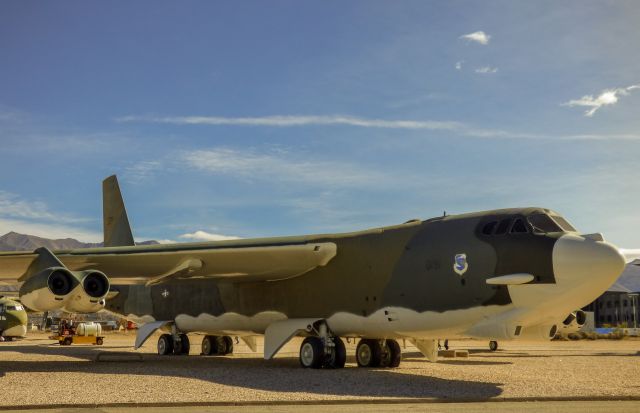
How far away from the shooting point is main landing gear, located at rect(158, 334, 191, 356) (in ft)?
86.5

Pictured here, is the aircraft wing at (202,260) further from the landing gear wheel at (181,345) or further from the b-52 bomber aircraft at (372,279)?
the landing gear wheel at (181,345)

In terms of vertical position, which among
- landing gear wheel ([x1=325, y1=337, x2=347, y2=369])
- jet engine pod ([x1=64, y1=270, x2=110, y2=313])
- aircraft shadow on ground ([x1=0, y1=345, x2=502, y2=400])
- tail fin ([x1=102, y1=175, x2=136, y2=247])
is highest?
tail fin ([x1=102, y1=175, x2=136, y2=247])

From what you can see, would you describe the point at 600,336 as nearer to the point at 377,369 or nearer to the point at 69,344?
→ the point at 69,344

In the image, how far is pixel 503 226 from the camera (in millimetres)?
15539

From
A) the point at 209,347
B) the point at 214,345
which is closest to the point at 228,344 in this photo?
the point at 214,345

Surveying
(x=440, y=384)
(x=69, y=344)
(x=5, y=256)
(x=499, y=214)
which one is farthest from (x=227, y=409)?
(x=69, y=344)

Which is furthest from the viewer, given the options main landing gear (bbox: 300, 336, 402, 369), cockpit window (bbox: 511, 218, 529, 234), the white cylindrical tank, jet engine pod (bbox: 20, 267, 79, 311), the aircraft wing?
the white cylindrical tank

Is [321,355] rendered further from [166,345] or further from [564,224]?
[166,345]

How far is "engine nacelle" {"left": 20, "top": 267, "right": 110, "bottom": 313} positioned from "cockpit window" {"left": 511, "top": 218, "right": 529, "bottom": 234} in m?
9.73

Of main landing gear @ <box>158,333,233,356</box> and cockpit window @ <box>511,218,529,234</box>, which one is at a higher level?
cockpit window @ <box>511,218,529,234</box>

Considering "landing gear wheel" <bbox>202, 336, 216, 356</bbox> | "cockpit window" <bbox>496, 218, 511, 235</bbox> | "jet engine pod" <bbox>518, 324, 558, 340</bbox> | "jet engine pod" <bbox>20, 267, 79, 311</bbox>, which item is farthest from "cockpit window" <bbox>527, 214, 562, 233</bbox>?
"landing gear wheel" <bbox>202, 336, 216, 356</bbox>

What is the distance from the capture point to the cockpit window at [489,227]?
15692mm

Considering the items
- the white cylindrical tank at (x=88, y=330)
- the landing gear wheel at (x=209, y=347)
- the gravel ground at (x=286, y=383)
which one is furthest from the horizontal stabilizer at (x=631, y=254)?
the white cylindrical tank at (x=88, y=330)

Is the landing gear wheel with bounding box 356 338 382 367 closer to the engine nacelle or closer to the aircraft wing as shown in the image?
the aircraft wing
